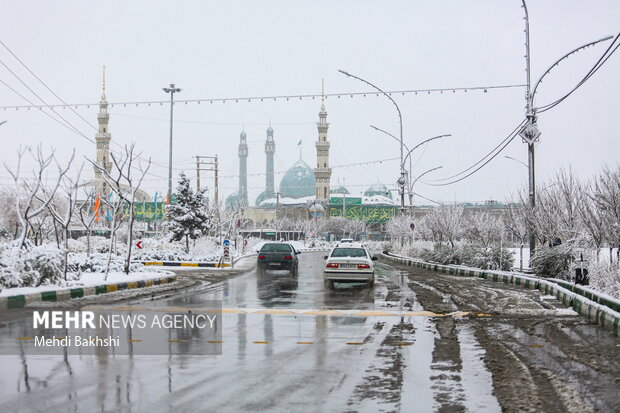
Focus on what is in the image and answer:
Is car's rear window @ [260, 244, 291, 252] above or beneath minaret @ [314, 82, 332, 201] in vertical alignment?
beneath

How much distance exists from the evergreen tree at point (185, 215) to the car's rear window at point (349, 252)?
26.2 meters

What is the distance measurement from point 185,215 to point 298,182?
140m

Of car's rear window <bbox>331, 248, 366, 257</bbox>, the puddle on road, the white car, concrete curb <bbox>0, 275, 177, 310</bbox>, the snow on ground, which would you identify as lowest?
the puddle on road

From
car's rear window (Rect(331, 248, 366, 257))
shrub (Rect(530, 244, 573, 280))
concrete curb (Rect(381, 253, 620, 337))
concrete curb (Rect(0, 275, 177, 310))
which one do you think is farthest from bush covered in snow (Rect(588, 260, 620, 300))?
concrete curb (Rect(0, 275, 177, 310))

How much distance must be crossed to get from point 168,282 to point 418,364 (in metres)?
16.8

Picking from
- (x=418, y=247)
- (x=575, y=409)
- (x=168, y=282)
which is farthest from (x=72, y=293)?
(x=418, y=247)

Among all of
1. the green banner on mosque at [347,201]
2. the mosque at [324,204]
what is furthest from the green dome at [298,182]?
the green banner on mosque at [347,201]

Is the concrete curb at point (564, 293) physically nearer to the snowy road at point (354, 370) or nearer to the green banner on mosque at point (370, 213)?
the snowy road at point (354, 370)

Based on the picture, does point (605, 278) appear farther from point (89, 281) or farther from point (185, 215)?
point (185, 215)

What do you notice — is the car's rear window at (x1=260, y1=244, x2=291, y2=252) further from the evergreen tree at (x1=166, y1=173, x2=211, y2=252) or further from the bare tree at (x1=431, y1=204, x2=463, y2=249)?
the evergreen tree at (x1=166, y1=173, x2=211, y2=252)

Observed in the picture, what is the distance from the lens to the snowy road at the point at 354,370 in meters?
6.45

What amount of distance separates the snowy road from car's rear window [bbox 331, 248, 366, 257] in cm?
956

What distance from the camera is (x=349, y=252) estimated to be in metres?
23.9

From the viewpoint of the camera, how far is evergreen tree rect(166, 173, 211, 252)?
161 feet
